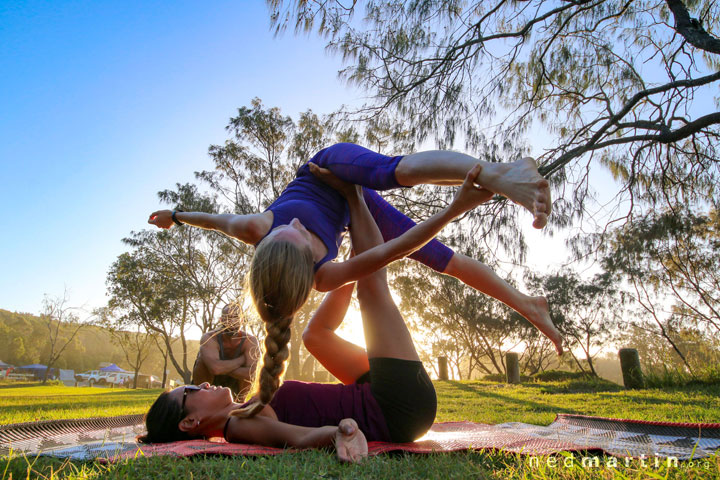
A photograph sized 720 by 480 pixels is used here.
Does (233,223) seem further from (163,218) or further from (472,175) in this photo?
(472,175)

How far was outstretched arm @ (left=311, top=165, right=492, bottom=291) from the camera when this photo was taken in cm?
147

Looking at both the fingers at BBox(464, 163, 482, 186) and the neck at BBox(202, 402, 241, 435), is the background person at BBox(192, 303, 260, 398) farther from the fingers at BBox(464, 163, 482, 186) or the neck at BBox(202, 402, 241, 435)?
the fingers at BBox(464, 163, 482, 186)

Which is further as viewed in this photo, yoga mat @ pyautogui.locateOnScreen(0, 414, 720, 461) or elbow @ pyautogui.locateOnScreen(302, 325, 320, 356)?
elbow @ pyautogui.locateOnScreen(302, 325, 320, 356)

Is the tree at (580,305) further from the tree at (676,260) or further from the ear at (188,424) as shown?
the ear at (188,424)

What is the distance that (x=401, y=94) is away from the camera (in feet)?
14.1

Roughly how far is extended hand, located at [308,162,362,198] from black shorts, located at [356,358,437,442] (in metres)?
0.83

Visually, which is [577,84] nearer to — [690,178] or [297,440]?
[690,178]

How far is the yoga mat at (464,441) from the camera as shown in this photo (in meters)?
1.38

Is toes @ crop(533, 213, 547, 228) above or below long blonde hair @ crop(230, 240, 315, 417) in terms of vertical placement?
above

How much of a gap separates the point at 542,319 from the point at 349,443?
1.19 meters

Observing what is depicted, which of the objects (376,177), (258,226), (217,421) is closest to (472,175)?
(376,177)

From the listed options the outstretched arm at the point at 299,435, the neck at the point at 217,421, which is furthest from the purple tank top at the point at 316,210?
the neck at the point at 217,421

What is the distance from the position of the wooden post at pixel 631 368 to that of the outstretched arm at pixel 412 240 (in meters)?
6.05

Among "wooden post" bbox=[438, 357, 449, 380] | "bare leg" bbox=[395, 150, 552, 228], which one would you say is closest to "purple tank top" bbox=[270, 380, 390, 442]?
"bare leg" bbox=[395, 150, 552, 228]
